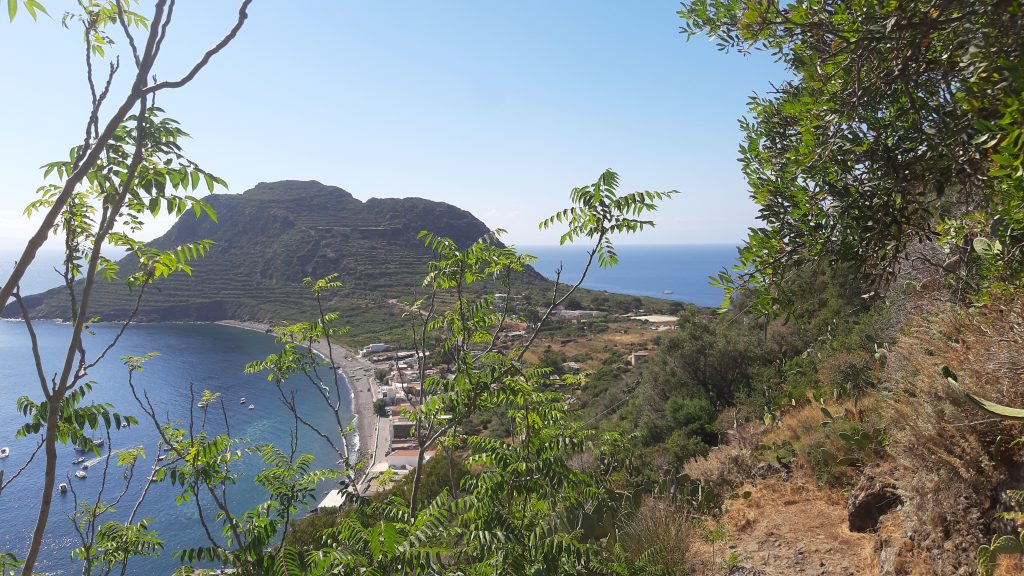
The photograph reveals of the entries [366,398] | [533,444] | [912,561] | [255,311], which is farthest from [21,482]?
[255,311]

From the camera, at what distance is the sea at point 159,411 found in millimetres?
22734

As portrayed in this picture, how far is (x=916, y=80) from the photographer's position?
2410 millimetres

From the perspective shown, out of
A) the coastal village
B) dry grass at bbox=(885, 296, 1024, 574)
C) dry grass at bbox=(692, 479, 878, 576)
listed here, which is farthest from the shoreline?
dry grass at bbox=(885, 296, 1024, 574)

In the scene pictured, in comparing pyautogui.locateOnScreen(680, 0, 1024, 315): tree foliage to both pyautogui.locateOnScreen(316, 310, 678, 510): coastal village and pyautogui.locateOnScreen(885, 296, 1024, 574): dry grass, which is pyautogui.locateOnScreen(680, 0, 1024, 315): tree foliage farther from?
pyautogui.locateOnScreen(316, 310, 678, 510): coastal village

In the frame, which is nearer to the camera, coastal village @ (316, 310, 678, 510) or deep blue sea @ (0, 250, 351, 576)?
deep blue sea @ (0, 250, 351, 576)

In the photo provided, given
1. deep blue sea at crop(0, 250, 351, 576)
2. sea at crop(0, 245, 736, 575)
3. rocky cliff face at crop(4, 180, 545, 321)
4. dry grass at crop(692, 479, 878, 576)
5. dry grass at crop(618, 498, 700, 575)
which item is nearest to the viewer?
dry grass at crop(692, 479, 878, 576)

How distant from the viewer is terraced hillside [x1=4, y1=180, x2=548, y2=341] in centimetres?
6881

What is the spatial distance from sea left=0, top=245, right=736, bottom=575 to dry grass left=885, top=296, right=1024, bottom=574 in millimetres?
2593

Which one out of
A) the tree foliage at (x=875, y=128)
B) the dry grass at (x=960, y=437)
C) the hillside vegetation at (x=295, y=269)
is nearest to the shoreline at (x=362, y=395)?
the hillside vegetation at (x=295, y=269)

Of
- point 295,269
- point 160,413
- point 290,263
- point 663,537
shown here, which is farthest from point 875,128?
point 290,263

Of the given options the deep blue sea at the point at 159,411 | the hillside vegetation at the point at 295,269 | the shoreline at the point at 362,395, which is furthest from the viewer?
the hillside vegetation at the point at 295,269

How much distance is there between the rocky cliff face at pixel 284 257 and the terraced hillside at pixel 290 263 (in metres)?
0.16

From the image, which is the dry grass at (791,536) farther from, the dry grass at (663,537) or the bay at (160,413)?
the bay at (160,413)

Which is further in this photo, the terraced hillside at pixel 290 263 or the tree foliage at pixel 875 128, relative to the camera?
the terraced hillside at pixel 290 263
